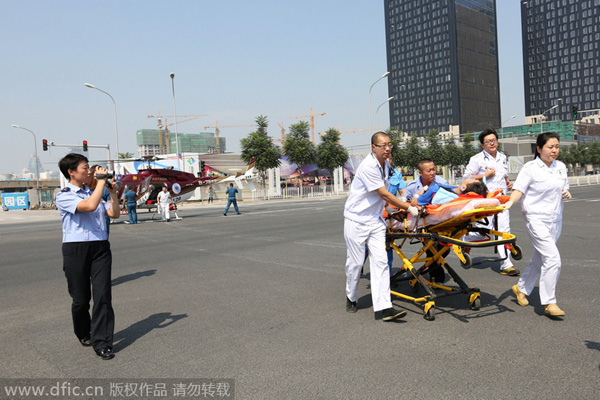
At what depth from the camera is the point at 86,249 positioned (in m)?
4.02

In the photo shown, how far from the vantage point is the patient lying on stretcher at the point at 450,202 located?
179 inches

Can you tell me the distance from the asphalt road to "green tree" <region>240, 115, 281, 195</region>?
3567cm

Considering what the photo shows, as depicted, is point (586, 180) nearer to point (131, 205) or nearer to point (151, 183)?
point (151, 183)

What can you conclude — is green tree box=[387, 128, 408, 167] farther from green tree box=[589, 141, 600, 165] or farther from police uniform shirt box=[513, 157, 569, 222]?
green tree box=[589, 141, 600, 165]

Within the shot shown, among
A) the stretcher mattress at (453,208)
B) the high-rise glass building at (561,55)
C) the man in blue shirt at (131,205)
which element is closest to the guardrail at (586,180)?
the man in blue shirt at (131,205)

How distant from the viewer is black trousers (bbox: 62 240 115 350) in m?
4.00

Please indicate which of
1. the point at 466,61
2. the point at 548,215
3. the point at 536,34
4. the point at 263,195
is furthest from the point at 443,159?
the point at 536,34

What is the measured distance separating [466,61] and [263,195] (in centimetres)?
13559

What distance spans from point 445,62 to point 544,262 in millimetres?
167328

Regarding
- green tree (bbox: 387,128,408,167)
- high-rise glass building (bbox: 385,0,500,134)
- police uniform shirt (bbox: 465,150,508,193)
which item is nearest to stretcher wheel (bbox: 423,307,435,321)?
police uniform shirt (bbox: 465,150,508,193)

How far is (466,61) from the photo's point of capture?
158 m

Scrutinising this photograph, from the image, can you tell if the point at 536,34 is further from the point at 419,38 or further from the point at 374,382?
the point at 374,382

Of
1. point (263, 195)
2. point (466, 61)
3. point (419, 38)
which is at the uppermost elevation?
point (419, 38)

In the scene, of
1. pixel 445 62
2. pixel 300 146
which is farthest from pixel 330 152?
pixel 445 62
